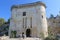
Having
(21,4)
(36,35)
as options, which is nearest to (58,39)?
(36,35)

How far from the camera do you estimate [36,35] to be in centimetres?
3312

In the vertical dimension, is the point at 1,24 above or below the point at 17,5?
below

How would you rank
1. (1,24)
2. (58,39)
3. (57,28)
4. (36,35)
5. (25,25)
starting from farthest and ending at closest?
(1,24)
(57,28)
(25,25)
(36,35)
(58,39)

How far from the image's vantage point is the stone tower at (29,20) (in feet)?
112

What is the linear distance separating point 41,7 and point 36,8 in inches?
57.6

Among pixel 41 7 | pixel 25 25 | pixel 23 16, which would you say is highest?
pixel 41 7

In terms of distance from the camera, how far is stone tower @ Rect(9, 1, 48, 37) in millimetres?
34094

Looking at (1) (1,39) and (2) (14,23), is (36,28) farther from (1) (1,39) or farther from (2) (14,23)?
(1) (1,39)

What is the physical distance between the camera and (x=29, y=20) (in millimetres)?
35469

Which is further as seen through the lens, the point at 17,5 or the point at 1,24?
the point at 1,24

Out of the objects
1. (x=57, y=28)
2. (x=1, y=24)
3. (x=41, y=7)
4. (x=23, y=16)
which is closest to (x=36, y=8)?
(x=41, y=7)

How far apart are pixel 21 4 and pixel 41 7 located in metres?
6.25

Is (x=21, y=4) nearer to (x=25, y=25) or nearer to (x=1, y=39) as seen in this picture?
(x=25, y=25)

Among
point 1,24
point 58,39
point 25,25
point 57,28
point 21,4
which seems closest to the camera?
point 58,39
